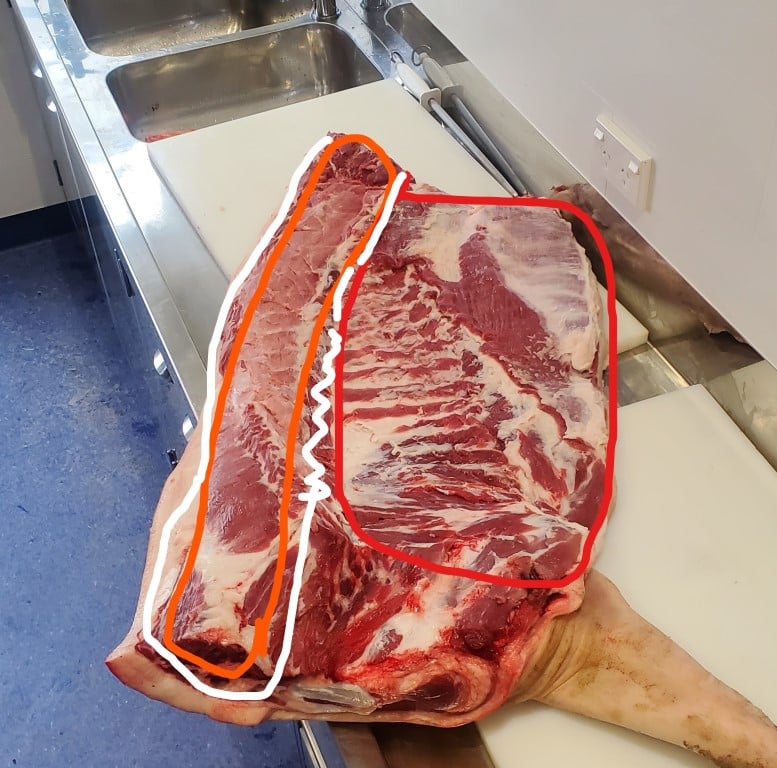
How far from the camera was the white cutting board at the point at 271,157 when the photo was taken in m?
1.36

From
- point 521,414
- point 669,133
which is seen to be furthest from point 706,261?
point 521,414

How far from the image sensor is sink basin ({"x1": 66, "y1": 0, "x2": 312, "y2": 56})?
79.8 inches

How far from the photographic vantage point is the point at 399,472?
95 centimetres

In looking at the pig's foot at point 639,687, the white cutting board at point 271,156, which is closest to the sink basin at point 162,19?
the white cutting board at point 271,156

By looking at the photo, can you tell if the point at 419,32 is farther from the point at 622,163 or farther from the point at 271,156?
the point at 622,163

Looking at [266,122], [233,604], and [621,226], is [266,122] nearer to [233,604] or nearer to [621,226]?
[621,226]

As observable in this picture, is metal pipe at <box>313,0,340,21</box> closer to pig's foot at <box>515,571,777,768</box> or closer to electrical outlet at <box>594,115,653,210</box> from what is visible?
electrical outlet at <box>594,115,653,210</box>

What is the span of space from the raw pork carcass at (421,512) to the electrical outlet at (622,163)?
20 cm

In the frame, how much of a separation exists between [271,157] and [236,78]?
1.59 feet

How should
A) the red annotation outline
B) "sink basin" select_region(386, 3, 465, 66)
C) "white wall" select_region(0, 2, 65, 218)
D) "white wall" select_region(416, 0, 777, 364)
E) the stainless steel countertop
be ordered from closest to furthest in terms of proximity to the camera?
"white wall" select_region(416, 0, 777, 364), the red annotation outline, the stainless steel countertop, "sink basin" select_region(386, 3, 465, 66), "white wall" select_region(0, 2, 65, 218)

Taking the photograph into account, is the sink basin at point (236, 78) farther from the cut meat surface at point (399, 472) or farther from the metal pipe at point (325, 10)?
the cut meat surface at point (399, 472)

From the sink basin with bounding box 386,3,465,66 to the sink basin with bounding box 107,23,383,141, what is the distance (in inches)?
3.6

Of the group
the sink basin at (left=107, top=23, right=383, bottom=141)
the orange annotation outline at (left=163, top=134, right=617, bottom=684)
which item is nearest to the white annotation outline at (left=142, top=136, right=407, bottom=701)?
the orange annotation outline at (left=163, top=134, right=617, bottom=684)

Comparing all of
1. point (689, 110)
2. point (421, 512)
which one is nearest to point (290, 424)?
point (421, 512)
